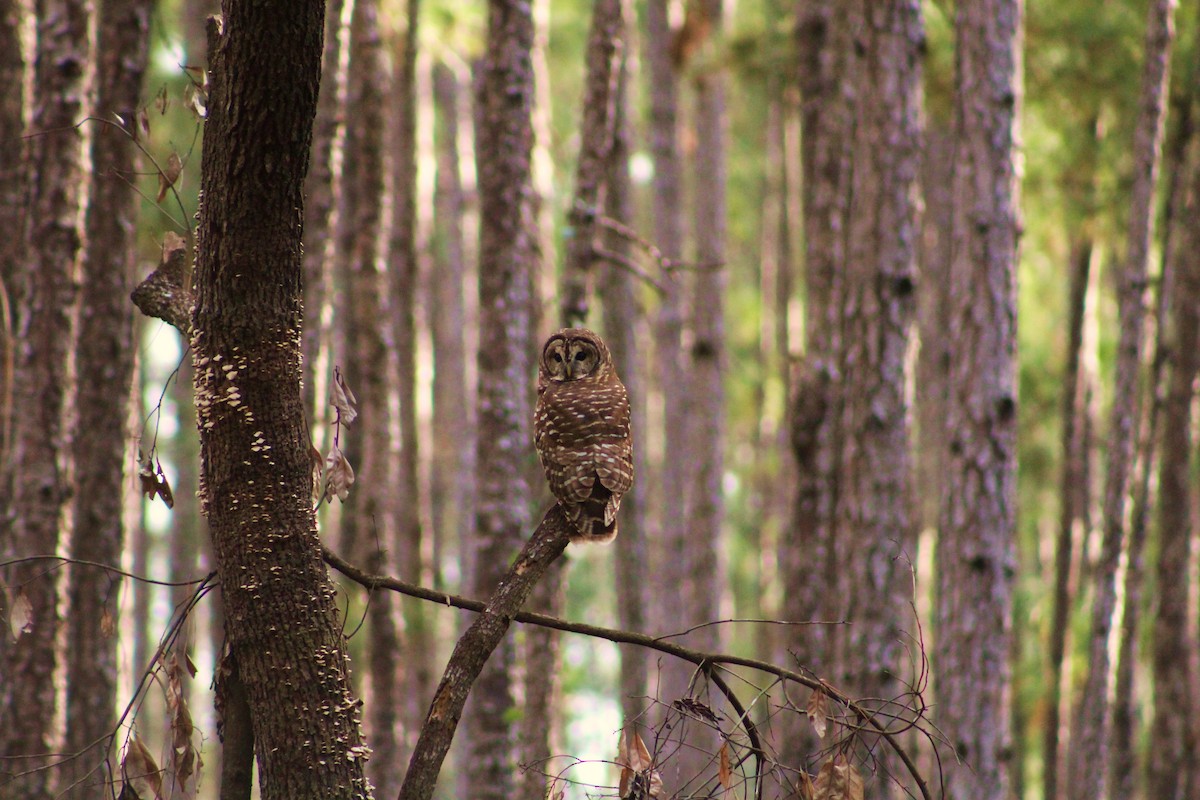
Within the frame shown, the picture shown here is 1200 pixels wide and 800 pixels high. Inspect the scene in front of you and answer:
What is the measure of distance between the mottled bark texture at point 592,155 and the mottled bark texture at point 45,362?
9.55ft

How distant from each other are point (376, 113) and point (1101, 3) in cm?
764

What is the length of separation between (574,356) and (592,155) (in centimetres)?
348

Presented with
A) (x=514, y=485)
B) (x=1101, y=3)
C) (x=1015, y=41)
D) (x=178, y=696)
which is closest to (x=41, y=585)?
(x=514, y=485)

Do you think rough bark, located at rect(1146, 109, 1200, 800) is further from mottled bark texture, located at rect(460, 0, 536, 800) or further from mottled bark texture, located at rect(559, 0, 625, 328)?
mottled bark texture, located at rect(460, 0, 536, 800)

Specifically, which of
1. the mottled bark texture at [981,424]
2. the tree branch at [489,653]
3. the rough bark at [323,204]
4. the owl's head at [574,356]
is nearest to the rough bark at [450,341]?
the rough bark at [323,204]

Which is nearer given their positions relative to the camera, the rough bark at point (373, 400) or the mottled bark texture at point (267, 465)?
the mottled bark texture at point (267, 465)

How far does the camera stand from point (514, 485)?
762cm

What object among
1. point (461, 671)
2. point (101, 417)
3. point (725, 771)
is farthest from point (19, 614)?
point (101, 417)

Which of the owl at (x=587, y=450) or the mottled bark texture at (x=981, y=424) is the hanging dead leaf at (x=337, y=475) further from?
the mottled bark texture at (x=981, y=424)

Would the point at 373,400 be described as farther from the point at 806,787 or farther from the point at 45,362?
the point at 806,787

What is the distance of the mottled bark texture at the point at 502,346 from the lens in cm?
761

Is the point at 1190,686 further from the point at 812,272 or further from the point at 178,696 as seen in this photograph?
the point at 178,696

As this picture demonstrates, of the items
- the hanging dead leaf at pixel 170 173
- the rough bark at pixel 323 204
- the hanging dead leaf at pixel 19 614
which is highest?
the rough bark at pixel 323 204

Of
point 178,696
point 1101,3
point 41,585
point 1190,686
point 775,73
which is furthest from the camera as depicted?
point 775,73
